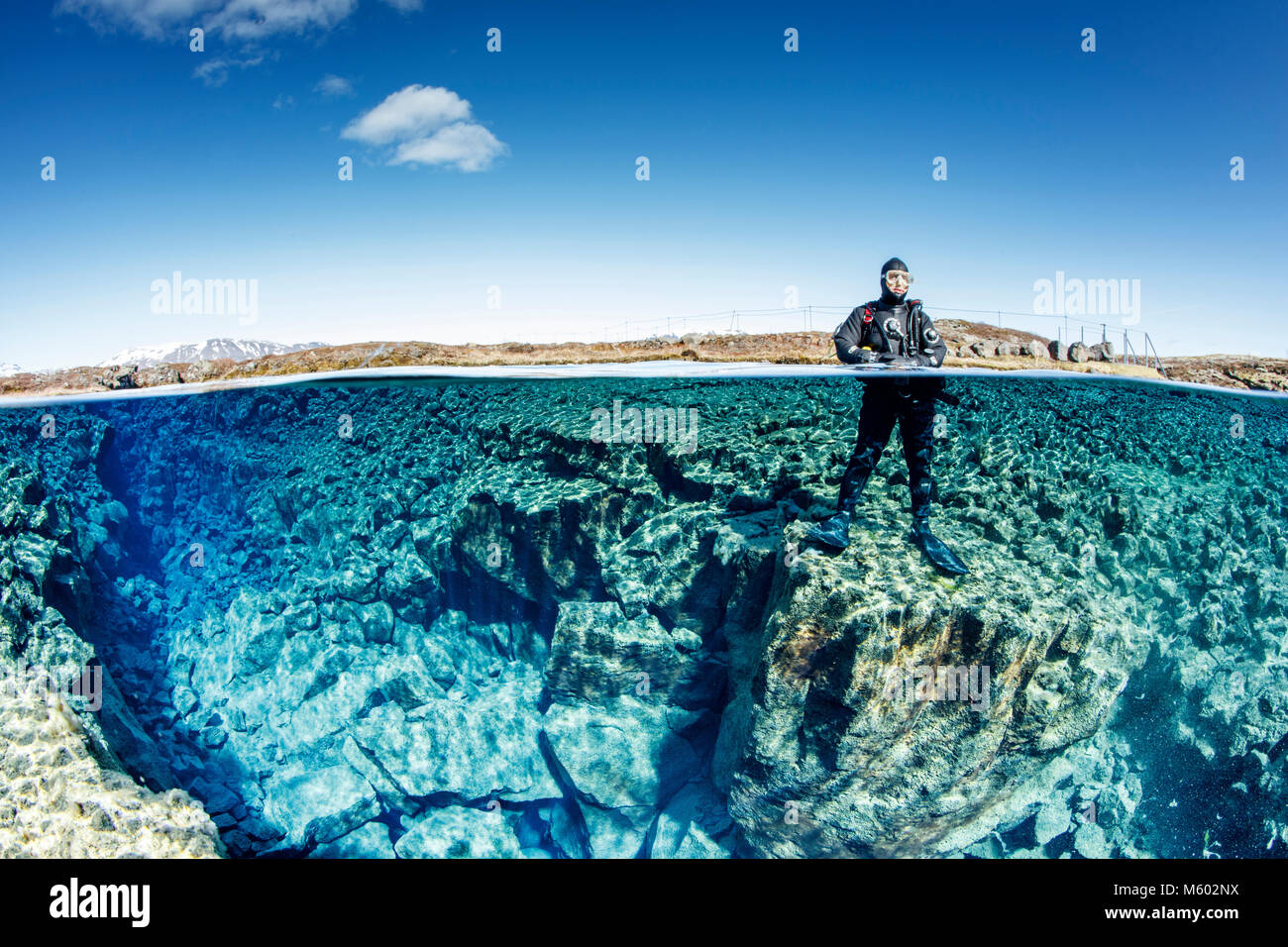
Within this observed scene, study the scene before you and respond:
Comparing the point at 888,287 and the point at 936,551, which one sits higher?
the point at 888,287

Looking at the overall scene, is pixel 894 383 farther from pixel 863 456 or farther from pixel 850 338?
pixel 863 456

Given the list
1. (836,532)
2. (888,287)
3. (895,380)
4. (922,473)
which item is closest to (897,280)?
(888,287)

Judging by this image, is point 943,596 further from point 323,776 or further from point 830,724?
point 323,776

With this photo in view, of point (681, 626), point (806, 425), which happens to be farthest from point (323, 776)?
point (806, 425)

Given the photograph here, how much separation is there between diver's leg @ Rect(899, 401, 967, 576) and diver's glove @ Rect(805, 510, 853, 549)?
617 mm

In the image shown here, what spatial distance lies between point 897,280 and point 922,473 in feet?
5.19

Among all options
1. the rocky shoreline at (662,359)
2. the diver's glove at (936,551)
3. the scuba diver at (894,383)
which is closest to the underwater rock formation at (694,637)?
the diver's glove at (936,551)

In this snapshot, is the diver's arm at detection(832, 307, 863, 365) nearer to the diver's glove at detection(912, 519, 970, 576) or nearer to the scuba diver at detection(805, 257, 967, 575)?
the scuba diver at detection(805, 257, 967, 575)

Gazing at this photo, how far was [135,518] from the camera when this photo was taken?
881cm

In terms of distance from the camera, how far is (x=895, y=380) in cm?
420

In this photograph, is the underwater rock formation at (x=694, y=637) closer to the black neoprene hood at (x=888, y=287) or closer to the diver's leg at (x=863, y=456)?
the diver's leg at (x=863, y=456)

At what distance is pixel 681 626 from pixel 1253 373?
10982 mm

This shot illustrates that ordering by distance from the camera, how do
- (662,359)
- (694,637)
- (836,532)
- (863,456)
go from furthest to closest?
(662,359) → (694,637) → (836,532) → (863,456)

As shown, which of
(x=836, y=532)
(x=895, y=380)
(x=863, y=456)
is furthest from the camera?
(x=836, y=532)
